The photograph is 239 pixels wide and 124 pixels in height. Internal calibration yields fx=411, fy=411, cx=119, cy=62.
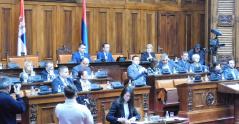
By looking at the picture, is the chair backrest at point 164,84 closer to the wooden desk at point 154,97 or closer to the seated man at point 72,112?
the wooden desk at point 154,97

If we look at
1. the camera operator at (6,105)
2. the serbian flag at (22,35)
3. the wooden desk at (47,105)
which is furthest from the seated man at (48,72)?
the camera operator at (6,105)

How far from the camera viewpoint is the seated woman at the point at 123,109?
5.57 m

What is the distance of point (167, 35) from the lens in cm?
1406

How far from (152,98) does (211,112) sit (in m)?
1.26

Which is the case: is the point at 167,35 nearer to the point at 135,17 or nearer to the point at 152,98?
the point at 135,17

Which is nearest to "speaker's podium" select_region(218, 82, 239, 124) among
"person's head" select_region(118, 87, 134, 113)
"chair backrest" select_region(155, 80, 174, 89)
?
"chair backrest" select_region(155, 80, 174, 89)

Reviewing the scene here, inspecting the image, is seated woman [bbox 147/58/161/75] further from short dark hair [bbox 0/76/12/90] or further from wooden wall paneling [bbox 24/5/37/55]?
short dark hair [bbox 0/76/12/90]

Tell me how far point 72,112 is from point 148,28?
9757 mm

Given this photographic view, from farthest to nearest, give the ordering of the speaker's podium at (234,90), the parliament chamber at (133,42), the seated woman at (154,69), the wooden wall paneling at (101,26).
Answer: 1. the wooden wall paneling at (101,26)
2. the seated woman at (154,69)
3. the speaker's podium at (234,90)
4. the parliament chamber at (133,42)

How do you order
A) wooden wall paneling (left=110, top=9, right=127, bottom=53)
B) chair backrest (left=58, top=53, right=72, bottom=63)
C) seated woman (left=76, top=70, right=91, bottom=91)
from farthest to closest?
1. wooden wall paneling (left=110, top=9, right=127, bottom=53)
2. chair backrest (left=58, top=53, right=72, bottom=63)
3. seated woman (left=76, top=70, right=91, bottom=91)

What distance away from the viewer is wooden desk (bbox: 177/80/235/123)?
8258mm

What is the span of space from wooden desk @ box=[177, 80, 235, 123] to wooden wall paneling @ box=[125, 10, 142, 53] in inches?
198

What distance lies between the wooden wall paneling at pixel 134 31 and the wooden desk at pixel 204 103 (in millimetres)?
5035

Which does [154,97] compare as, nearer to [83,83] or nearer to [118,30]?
[83,83]
